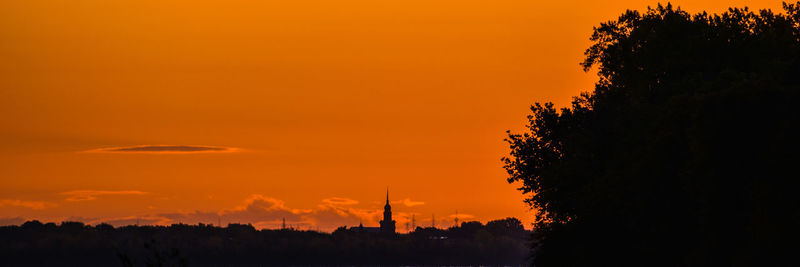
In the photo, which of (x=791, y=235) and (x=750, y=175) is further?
(x=750, y=175)

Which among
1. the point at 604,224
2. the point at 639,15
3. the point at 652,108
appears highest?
the point at 639,15

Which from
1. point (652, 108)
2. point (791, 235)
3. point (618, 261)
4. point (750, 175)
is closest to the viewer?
point (791, 235)

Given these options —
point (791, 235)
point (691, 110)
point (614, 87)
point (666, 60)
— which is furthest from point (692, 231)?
point (614, 87)

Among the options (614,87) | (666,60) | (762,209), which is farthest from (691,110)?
(614,87)

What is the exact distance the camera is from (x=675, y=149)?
49406 mm

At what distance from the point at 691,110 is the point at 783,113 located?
4.92m

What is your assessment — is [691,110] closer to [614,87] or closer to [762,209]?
[762,209]

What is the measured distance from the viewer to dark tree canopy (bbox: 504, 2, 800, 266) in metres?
42.7

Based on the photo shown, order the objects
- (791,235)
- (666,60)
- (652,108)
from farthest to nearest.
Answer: (666,60)
(652,108)
(791,235)

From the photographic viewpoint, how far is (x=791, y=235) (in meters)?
40.2

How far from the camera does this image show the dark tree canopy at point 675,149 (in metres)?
42.7

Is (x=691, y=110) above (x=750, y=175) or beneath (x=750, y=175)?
above

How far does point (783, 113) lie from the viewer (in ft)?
141

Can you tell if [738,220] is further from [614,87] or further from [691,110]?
[614,87]
